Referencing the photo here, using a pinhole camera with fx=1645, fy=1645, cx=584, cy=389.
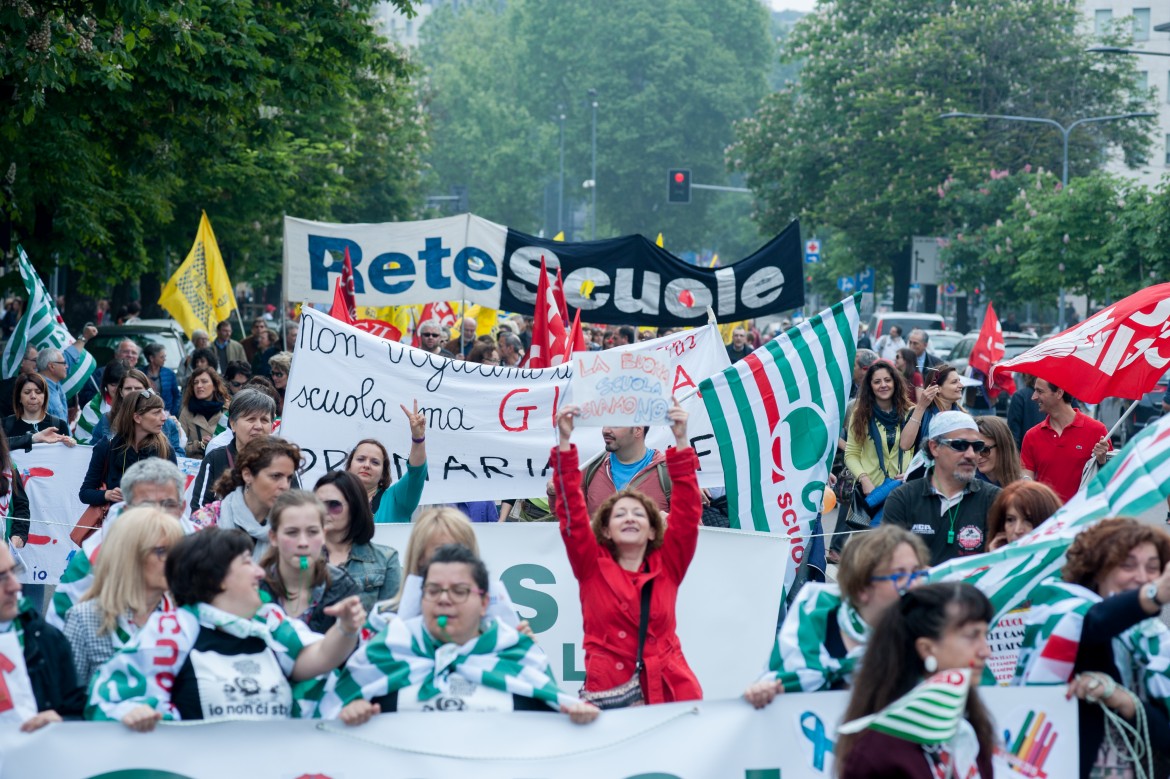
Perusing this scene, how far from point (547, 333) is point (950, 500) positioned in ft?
14.8

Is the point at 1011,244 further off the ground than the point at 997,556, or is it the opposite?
the point at 1011,244

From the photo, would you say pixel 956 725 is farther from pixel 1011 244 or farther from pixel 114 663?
pixel 1011 244

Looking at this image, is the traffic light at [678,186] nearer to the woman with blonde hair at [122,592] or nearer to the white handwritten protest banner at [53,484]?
the white handwritten protest banner at [53,484]

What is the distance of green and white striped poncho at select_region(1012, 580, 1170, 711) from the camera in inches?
185

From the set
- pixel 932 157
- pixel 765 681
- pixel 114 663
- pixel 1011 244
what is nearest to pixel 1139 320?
pixel 765 681

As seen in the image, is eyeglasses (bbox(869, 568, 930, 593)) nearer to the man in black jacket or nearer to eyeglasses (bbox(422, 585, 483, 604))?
eyeglasses (bbox(422, 585, 483, 604))

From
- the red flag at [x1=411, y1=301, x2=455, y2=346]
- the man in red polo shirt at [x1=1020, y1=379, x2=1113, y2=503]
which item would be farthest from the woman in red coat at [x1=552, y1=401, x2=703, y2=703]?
the red flag at [x1=411, y1=301, x2=455, y2=346]

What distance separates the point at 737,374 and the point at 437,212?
6067cm

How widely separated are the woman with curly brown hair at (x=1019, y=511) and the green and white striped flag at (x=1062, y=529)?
439mm

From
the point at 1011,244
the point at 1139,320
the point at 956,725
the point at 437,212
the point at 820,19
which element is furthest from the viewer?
the point at 437,212

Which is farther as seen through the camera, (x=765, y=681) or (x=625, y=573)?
(x=625, y=573)

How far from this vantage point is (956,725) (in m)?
3.98

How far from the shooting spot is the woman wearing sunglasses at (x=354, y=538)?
6.00m

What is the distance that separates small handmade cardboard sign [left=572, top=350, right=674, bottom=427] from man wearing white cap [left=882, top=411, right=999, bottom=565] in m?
1.26
